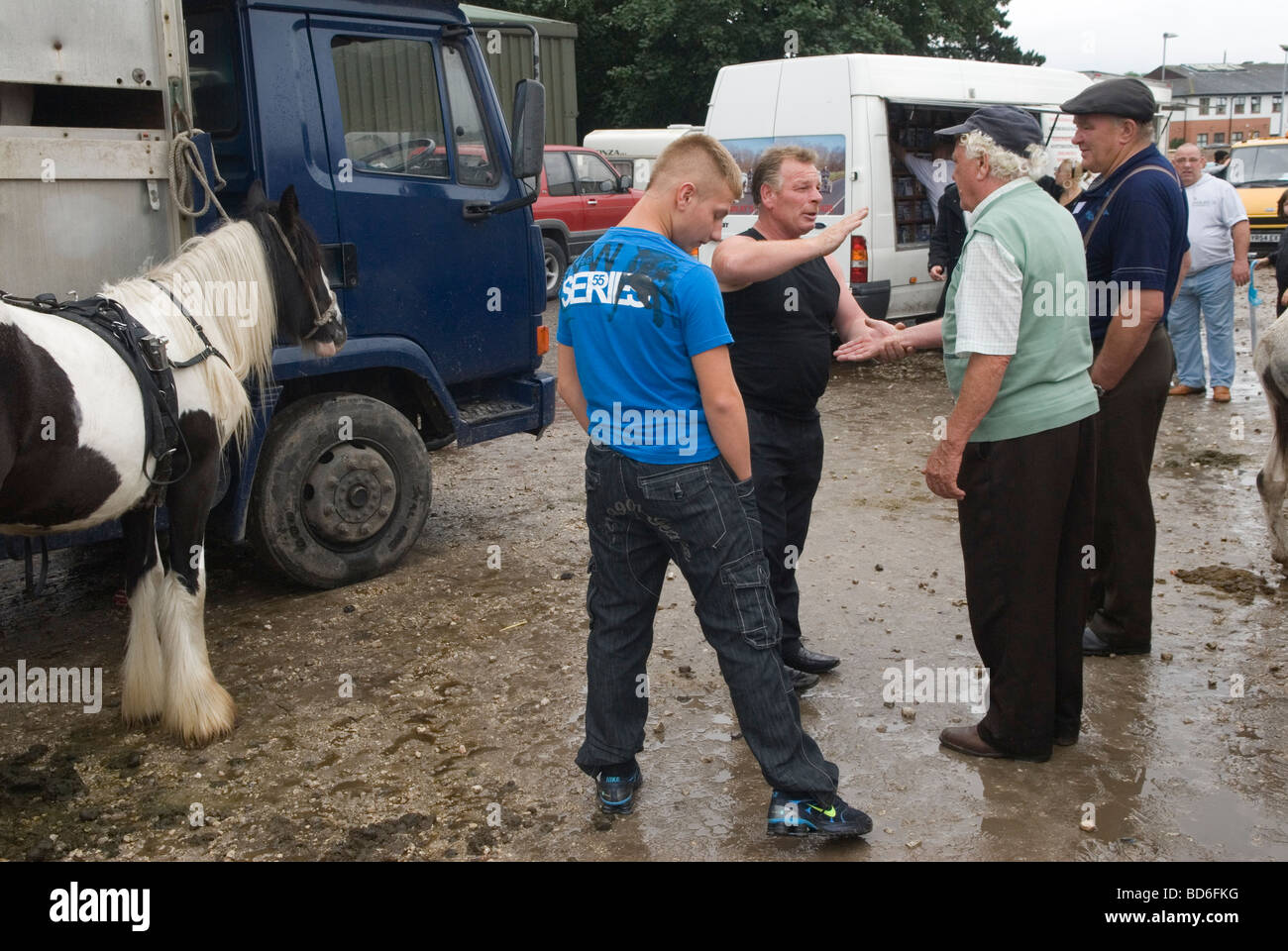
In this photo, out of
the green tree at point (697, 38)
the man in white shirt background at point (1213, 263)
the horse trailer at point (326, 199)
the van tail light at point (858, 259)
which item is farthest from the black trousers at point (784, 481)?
the green tree at point (697, 38)

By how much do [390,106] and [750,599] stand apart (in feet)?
11.3

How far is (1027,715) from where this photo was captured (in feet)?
12.3

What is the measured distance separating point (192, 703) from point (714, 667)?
197 centimetres

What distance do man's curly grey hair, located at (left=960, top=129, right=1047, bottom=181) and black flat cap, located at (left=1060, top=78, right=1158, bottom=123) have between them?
0.87m

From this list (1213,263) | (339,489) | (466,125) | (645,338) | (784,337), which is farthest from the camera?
(1213,263)

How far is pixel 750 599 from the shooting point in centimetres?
315

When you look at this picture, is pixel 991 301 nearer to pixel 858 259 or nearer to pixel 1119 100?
pixel 1119 100

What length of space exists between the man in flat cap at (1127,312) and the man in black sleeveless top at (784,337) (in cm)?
85

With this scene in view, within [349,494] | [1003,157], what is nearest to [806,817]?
[1003,157]

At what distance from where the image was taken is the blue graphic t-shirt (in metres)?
3.02

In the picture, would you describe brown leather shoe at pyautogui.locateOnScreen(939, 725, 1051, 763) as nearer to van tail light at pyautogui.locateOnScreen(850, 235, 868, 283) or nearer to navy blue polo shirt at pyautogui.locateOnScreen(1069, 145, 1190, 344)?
navy blue polo shirt at pyautogui.locateOnScreen(1069, 145, 1190, 344)

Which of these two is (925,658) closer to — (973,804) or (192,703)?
(973,804)

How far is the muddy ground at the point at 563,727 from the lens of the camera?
3424 millimetres

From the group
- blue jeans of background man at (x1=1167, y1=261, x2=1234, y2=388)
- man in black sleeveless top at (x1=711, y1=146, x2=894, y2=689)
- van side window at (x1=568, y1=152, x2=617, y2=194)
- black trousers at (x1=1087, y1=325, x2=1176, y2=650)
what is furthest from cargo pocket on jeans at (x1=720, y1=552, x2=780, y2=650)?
van side window at (x1=568, y1=152, x2=617, y2=194)
